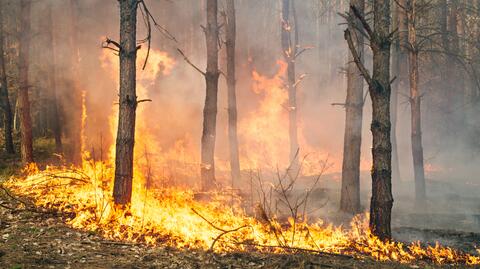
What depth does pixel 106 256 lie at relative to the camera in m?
5.51

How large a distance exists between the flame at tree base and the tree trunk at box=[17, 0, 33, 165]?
173 inches

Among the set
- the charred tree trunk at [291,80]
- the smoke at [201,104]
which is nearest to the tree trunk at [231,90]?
the smoke at [201,104]

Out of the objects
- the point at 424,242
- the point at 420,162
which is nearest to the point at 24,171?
the point at 424,242

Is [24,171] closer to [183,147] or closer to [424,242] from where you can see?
[183,147]

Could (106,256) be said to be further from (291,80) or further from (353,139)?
(291,80)

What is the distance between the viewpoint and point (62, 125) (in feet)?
62.2

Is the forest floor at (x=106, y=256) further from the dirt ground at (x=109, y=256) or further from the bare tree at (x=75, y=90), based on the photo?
the bare tree at (x=75, y=90)

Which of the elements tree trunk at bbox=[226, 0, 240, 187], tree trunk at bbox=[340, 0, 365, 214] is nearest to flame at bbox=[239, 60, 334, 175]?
tree trunk at bbox=[226, 0, 240, 187]

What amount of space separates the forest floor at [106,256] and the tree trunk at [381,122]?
99 centimetres

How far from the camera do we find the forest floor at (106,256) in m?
5.17

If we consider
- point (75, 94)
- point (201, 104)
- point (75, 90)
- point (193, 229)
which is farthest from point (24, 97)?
point (201, 104)

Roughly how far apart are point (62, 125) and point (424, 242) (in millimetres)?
16806

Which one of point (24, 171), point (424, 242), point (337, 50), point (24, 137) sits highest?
point (337, 50)

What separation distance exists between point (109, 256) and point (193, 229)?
5.24 feet
